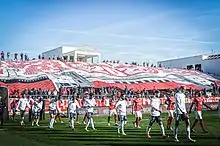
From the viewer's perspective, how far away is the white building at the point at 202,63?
8456 centimetres

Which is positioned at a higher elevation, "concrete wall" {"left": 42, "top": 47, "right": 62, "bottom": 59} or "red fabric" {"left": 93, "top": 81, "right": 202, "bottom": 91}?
"concrete wall" {"left": 42, "top": 47, "right": 62, "bottom": 59}

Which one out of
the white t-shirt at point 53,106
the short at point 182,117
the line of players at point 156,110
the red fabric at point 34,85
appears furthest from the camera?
the red fabric at point 34,85

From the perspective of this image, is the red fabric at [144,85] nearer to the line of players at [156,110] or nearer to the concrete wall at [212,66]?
the concrete wall at [212,66]

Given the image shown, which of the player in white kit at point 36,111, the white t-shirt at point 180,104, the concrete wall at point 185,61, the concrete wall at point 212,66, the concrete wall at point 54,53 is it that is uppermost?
the concrete wall at point 54,53

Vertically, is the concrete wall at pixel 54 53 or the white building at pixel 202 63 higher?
the concrete wall at pixel 54 53

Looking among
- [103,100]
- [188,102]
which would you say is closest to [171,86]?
[188,102]

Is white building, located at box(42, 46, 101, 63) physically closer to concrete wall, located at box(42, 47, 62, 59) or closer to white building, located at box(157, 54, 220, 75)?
concrete wall, located at box(42, 47, 62, 59)

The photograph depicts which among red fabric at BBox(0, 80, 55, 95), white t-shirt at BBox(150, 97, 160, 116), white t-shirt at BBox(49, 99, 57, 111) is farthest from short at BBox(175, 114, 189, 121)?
red fabric at BBox(0, 80, 55, 95)

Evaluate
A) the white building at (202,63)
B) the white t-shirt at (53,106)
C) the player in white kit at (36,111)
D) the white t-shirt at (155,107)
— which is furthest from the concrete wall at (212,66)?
the white t-shirt at (155,107)

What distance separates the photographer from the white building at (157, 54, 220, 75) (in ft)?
277

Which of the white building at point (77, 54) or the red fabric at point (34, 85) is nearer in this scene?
the red fabric at point (34, 85)

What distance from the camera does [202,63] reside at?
89.2 m

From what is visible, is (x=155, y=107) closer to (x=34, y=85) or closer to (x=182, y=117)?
(x=182, y=117)

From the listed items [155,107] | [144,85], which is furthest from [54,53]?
[155,107]
